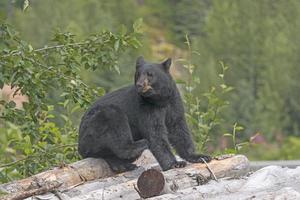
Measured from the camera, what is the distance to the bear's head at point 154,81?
29.2ft

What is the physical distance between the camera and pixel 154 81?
901 centimetres

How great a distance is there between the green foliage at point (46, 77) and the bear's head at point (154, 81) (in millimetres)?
460

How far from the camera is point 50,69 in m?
9.40

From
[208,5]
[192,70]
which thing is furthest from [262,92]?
[192,70]

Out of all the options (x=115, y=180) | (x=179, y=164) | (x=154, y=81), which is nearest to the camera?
(x=115, y=180)

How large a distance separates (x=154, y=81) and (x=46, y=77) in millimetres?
992

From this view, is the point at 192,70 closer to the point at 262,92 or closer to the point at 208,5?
the point at 262,92

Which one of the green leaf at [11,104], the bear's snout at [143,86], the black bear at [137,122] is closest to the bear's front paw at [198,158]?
the black bear at [137,122]

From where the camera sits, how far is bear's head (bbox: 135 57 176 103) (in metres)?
8.91

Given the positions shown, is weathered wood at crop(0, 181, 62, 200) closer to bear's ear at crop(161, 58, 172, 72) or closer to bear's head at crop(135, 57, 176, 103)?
bear's head at crop(135, 57, 176, 103)

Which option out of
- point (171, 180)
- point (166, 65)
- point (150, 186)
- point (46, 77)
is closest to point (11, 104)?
point (46, 77)

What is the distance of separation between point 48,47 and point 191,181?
2395 millimetres

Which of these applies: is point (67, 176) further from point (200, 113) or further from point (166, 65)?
point (200, 113)

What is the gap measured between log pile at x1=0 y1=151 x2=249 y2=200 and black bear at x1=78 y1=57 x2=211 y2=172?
8.5 inches
